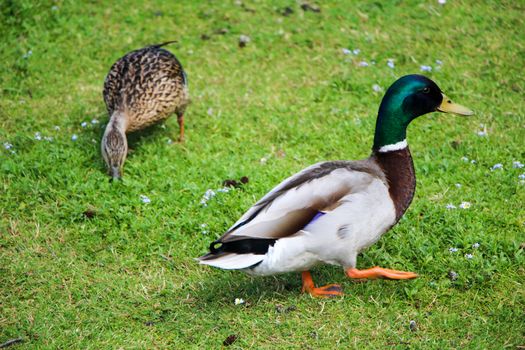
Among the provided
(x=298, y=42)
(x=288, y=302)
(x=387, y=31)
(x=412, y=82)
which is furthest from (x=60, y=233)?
(x=387, y=31)

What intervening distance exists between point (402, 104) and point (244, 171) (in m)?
1.50

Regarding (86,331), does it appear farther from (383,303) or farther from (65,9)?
(65,9)

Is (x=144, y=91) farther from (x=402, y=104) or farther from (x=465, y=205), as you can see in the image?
(x=465, y=205)

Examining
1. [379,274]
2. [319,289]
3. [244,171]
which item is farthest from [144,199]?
[379,274]

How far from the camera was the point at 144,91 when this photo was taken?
18.0ft

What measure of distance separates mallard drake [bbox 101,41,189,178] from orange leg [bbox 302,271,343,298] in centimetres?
204

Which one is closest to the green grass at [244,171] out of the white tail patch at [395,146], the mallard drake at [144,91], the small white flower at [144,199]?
the small white flower at [144,199]

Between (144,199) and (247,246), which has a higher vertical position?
(247,246)

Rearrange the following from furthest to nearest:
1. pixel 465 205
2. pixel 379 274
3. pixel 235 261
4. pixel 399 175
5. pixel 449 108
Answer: pixel 465 205 → pixel 449 108 → pixel 399 175 → pixel 379 274 → pixel 235 261

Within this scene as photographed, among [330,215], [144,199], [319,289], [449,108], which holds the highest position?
[449,108]

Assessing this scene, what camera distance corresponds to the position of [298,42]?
6.94 metres

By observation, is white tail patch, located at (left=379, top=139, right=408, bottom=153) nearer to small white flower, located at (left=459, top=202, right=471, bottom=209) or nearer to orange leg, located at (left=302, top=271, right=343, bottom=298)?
small white flower, located at (left=459, top=202, right=471, bottom=209)

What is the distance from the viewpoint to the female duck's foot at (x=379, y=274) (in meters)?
3.74

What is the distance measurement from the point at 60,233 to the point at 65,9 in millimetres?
3810
